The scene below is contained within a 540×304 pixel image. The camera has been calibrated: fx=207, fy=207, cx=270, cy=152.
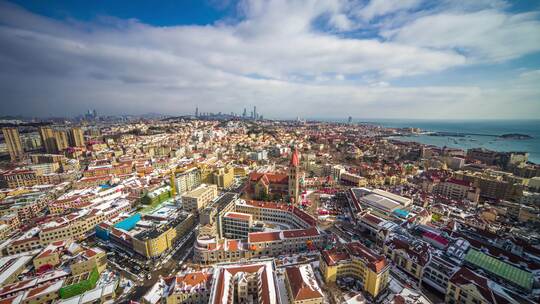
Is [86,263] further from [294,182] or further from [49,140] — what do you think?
[49,140]

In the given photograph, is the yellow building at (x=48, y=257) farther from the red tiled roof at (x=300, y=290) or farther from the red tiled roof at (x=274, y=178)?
the red tiled roof at (x=274, y=178)

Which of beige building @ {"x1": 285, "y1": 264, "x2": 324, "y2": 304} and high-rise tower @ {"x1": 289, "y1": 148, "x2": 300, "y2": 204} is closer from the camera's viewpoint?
beige building @ {"x1": 285, "y1": 264, "x2": 324, "y2": 304}

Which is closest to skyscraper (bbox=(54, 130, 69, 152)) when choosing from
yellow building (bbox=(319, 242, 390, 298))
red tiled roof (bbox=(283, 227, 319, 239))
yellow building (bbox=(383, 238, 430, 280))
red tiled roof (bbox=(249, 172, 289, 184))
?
red tiled roof (bbox=(249, 172, 289, 184))

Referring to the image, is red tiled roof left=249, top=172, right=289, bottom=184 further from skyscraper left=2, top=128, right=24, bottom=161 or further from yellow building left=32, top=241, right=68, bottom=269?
skyscraper left=2, top=128, right=24, bottom=161

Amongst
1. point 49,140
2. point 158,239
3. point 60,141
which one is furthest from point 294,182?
point 49,140

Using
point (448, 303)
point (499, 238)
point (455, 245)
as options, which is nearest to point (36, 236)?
point (448, 303)
